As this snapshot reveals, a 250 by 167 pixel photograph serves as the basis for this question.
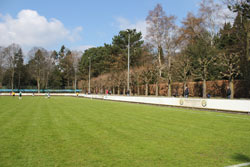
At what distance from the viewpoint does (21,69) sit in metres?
88.8

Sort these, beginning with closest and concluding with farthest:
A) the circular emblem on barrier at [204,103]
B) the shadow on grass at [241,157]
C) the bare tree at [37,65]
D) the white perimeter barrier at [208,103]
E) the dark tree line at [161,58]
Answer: the shadow on grass at [241,157] < the white perimeter barrier at [208,103] < the circular emblem on barrier at [204,103] < the dark tree line at [161,58] < the bare tree at [37,65]

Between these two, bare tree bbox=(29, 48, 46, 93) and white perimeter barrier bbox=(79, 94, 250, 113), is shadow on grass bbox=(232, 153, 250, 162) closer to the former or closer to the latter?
white perimeter barrier bbox=(79, 94, 250, 113)

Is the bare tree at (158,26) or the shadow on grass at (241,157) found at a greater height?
the bare tree at (158,26)

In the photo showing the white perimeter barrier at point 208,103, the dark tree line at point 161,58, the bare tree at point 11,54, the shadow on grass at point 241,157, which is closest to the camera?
the shadow on grass at point 241,157

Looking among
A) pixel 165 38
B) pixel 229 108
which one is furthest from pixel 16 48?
pixel 229 108

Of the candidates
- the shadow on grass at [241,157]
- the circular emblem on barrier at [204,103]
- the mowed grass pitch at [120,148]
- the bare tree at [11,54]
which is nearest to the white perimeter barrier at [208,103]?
the circular emblem on barrier at [204,103]

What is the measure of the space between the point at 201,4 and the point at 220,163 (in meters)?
43.0

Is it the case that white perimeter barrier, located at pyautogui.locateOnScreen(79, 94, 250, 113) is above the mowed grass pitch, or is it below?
above

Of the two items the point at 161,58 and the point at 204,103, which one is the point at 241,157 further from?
the point at 161,58

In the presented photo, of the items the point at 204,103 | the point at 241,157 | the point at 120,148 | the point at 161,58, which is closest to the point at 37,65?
the point at 161,58

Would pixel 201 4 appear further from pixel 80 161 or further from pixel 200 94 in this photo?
pixel 80 161

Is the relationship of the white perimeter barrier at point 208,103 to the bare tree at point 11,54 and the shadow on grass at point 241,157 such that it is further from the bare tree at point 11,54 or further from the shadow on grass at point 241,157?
→ the bare tree at point 11,54

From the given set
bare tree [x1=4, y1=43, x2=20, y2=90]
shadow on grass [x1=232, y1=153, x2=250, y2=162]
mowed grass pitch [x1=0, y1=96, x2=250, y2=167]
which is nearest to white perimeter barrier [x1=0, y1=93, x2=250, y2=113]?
mowed grass pitch [x1=0, y1=96, x2=250, y2=167]

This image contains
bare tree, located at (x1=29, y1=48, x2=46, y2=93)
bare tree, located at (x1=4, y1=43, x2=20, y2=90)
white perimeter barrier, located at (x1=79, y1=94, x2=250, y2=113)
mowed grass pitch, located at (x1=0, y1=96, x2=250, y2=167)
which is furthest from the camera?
bare tree, located at (x1=29, y1=48, x2=46, y2=93)
